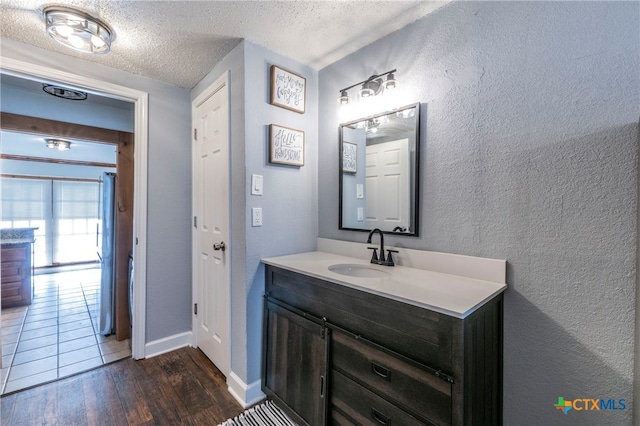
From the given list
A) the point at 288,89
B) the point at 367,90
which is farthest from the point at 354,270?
the point at 288,89

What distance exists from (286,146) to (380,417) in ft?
5.14

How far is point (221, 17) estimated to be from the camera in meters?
1.53

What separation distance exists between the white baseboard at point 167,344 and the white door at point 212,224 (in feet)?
0.41

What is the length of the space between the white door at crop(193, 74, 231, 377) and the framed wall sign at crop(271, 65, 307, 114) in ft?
1.14

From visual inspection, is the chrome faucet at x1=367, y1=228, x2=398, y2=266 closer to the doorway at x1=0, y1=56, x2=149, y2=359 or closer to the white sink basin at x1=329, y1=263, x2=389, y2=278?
the white sink basin at x1=329, y1=263, x2=389, y2=278

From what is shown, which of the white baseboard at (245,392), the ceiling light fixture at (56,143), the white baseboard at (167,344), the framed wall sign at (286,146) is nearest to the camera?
the white baseboard at (245,392)

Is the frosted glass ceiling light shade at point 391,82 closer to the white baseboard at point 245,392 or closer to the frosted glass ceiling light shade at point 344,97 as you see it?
the frosted glass ceiling light shade at point 344,97

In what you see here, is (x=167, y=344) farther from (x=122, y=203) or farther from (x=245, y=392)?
(x=122, y=203)

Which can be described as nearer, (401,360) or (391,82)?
(401,360)

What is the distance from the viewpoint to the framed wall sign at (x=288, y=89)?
1826 millimetres

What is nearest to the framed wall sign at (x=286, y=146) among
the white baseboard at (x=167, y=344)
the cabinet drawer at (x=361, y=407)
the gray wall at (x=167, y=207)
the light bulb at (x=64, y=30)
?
the gray wall at (x=167, y=207)

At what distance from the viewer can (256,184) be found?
5.78ft

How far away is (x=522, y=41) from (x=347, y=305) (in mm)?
1409

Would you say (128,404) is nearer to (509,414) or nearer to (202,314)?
(202,314)
